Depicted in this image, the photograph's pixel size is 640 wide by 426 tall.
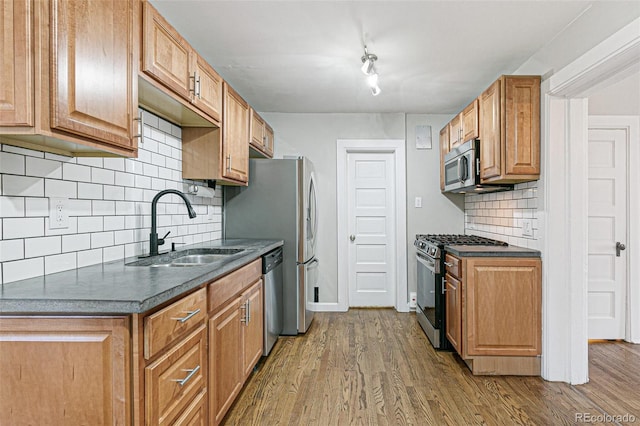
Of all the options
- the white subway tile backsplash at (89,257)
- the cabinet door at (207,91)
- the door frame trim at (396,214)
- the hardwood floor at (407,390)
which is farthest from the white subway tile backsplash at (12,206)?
the door frame trim at (396,214)

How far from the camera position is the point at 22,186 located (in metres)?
1.44

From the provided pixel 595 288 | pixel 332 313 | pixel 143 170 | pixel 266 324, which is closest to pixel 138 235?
pixel 143 170

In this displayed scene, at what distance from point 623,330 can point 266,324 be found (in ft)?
10.5

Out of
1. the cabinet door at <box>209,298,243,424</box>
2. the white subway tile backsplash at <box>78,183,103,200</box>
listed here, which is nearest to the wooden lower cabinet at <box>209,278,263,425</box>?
the cabinet door at <box>209,298,243,424</box>

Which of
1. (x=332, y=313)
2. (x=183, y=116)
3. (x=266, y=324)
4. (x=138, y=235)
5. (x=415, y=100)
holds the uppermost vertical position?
(x=415, y=100)

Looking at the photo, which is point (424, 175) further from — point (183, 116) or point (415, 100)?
point (183, 116)

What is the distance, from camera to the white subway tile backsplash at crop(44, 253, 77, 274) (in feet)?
5.05

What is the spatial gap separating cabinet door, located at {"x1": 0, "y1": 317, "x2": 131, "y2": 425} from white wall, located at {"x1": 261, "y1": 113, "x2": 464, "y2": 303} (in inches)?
129

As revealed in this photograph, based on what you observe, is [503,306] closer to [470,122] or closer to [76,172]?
[470,122]

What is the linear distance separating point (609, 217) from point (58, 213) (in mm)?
4121

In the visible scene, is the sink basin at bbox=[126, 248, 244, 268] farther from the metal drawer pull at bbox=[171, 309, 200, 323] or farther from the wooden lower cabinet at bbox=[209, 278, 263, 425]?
the metal drawer pull at bbox=[171, 309, 200, 323]

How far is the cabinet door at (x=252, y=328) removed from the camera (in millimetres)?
2342

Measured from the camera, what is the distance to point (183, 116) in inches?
93.6

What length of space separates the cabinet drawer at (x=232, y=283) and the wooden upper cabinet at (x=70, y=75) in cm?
73
